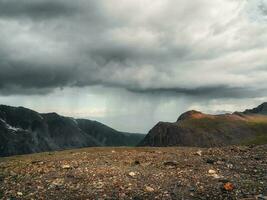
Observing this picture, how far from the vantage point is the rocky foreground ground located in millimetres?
23297

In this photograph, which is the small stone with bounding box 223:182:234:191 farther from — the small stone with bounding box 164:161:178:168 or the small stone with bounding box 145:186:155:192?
the small stone with bounding box 164:161:178:168

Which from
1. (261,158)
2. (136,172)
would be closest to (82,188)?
(136,172)

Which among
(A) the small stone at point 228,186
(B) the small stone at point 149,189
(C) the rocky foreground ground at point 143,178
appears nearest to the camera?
(C) the rocky foreground ground at point 143,178

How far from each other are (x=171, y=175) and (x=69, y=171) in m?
7.51

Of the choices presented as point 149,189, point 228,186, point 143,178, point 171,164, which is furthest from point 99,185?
point 228,186

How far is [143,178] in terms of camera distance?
26156 mm

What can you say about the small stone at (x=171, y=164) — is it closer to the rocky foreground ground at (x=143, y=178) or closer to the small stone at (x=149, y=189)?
the rocky foreground ground at (x=143, y=178)

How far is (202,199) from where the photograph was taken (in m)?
22.2

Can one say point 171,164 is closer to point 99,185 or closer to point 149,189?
point 149,189

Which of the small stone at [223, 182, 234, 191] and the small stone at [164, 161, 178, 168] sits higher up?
the small stone at [164, 161, 178, 168]

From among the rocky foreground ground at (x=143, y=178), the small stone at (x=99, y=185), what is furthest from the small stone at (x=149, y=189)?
the small stone at (x=99, y=185)

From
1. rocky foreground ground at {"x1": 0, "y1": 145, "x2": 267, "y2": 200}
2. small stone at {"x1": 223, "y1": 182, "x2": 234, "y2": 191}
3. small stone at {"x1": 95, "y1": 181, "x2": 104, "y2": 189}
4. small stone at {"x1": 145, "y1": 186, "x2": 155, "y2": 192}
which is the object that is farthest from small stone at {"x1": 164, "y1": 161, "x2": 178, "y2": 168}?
small stone at {"x1": 95, "y1": 181, "x2": 104, "y2": 189}

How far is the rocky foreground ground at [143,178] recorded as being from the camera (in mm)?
23297

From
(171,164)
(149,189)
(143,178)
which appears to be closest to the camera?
(149,189)
